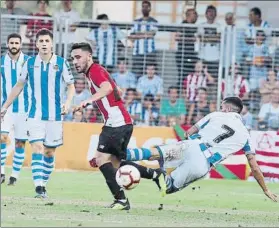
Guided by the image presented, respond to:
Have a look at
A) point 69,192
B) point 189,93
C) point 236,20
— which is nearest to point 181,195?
point 69,192

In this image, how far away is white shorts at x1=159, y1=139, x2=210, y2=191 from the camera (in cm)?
1277

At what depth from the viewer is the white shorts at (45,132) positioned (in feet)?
46.9

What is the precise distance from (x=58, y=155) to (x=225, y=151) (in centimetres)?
826

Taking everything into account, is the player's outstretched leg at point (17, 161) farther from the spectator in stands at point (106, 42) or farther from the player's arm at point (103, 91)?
the player's arm at point (103, 91)

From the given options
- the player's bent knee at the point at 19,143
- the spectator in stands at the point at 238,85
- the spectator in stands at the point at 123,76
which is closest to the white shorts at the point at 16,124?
the player's bent knee at the point at 19,143

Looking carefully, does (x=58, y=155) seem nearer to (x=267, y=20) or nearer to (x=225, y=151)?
(x=267, y=20)

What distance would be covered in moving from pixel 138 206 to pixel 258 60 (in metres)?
8.83

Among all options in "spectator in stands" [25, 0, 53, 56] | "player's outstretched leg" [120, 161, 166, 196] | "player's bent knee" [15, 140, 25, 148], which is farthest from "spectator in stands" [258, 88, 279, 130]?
"player's outstretched leg" [120, 161, 166, 196]

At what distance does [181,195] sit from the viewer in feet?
51.6

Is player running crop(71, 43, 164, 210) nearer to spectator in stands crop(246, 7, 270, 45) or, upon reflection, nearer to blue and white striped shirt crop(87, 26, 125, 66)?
blue and white striped shirt crop(87, 26, 125, 66)

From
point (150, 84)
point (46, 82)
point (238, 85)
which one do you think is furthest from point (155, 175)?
point (150, 84)

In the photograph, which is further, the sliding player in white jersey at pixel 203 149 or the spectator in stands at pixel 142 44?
the spectator in stands at pixel 142 44

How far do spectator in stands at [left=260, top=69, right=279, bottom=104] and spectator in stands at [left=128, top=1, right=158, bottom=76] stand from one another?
2.37m

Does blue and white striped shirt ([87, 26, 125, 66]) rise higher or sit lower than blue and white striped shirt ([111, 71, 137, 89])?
higher
